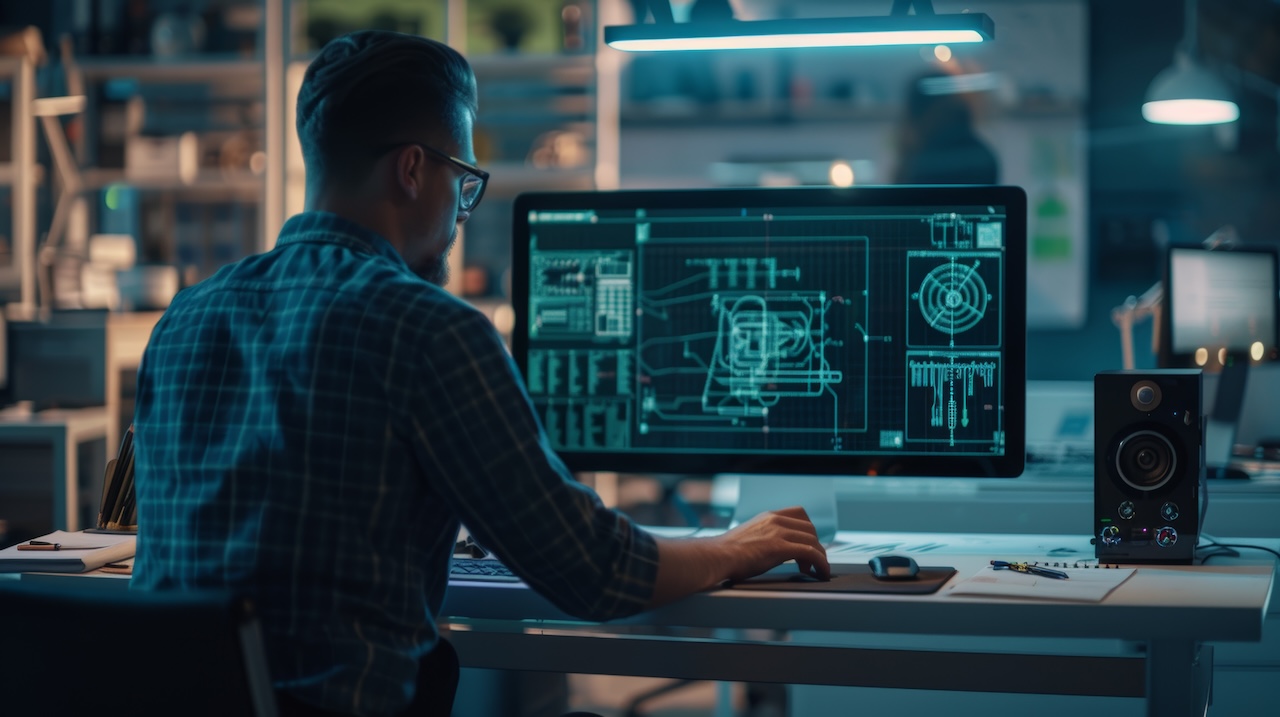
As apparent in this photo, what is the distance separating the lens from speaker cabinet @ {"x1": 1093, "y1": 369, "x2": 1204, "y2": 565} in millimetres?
1457

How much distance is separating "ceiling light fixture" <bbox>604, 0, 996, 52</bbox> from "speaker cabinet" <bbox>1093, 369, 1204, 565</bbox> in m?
0.61

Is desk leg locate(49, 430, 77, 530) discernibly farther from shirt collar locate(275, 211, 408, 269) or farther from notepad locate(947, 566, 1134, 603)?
notepad locate(947, 566, 1134, 603)

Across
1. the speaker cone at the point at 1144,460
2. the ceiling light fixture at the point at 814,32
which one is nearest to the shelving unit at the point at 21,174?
the ceiling light fixture at the point at 814,32

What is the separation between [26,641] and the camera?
90 cm

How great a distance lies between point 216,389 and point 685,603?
0.54 m

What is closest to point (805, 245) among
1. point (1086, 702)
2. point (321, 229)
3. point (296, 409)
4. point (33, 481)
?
point (321, 229)

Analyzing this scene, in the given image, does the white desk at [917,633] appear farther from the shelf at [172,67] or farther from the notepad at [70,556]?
the shelf at [172,67]

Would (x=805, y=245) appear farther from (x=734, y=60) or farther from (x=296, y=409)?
(x=734, y=60)

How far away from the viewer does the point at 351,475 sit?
1050 millimetres

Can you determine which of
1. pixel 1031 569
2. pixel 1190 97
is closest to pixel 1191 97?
pixel 1190 97

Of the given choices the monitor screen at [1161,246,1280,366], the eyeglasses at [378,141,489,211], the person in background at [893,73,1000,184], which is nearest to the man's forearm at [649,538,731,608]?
the eyeglasses at [378,141,489,211]

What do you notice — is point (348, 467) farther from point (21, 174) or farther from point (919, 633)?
point (21, 174)

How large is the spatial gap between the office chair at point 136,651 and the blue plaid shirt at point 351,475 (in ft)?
0.50

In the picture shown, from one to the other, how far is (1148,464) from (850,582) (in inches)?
16.7
